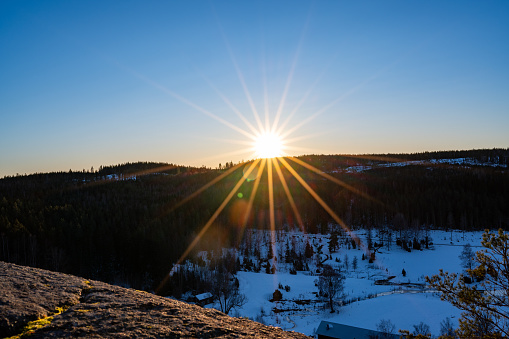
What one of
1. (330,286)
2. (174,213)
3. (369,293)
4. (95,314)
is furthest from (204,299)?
(95,314)

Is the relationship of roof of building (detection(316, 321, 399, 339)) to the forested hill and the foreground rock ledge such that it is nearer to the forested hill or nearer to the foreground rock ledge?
the foreground rock ledge

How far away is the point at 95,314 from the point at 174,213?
315 ft

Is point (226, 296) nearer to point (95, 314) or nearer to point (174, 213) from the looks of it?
point (95, 314)

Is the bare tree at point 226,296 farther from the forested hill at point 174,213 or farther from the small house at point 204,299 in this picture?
the forested hill at point 174,213

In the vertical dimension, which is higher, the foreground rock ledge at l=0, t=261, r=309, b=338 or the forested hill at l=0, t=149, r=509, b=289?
the foreground rock ledge at l=0, t=261, r=309, b=338

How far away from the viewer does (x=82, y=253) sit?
65938 mm

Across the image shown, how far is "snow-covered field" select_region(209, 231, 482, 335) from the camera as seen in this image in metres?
41.6

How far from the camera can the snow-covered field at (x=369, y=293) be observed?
4159 centimetres

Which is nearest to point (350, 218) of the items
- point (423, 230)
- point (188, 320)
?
point (423, 230)

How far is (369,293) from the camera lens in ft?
185

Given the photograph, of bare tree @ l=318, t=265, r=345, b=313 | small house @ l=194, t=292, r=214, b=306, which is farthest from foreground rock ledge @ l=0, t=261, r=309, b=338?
small house @ l=194, t=292, r=214, b=306

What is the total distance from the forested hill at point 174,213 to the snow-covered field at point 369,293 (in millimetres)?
17658

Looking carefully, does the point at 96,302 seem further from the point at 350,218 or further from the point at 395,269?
the point at 350,218

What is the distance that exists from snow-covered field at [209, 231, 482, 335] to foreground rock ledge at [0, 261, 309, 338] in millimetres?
29882
